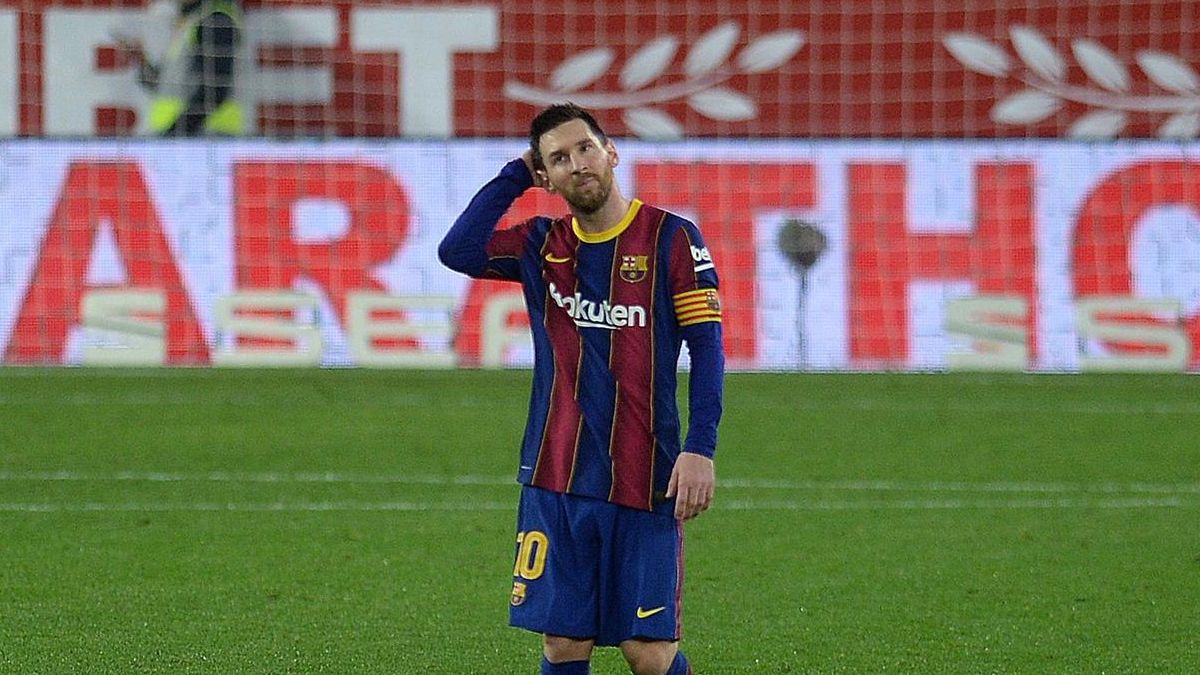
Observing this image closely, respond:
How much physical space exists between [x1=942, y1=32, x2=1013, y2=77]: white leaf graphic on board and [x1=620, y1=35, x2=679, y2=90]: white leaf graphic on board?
2462mm

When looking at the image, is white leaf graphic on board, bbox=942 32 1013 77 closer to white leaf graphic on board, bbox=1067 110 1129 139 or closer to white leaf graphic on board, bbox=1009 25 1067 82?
white leaf graphic on board, bbox=1009 25 1067 82

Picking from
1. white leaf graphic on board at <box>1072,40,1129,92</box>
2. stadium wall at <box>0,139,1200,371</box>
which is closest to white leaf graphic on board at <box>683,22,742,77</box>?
white leaf graphic on board at <box>1072,40,1129,92</box>

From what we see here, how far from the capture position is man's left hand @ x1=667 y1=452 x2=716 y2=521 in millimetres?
4344

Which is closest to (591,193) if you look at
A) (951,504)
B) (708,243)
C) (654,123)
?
(951,504)

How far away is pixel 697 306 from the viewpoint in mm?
4465

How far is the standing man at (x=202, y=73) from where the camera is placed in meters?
17.0

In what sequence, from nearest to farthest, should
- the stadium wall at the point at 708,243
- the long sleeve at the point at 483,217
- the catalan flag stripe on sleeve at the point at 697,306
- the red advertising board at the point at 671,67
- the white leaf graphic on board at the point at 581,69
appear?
the catalan flag stripe on sleeve at the point at 697,306 < the long sleeve at the point at 483,217 < the stadium wall at the point at 708,243 < the red advertising board at the point at 671,67 < the white leaf graphic on board at the point at 581,69

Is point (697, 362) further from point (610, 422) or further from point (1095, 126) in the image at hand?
point (1095, 126)

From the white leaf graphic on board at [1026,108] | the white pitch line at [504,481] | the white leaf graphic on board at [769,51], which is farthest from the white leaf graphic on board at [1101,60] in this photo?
the white pitch line at [504,481]

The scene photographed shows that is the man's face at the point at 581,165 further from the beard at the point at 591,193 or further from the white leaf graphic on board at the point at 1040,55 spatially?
the white leaf graphic on board at the point at 1040,55

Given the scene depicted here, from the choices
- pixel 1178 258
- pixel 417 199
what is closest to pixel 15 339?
pixel 417 199

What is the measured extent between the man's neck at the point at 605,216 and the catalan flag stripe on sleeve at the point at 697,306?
0.22m

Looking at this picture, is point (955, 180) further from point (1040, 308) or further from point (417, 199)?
point (417, 199)

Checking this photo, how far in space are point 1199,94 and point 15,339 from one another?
1046 cm
